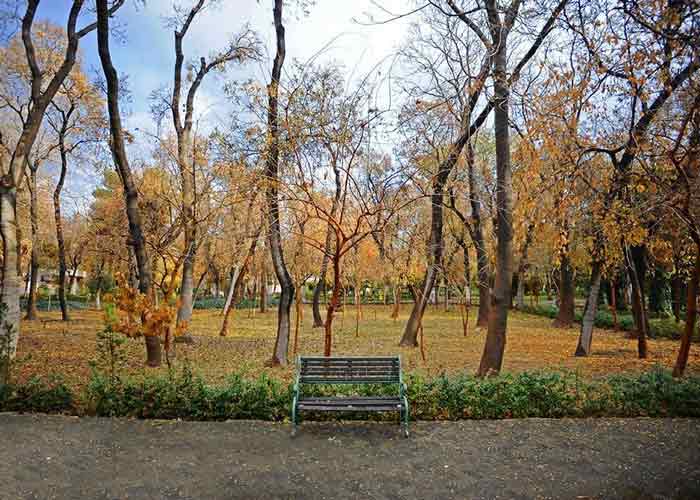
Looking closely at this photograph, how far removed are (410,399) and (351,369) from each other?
0.79 meters

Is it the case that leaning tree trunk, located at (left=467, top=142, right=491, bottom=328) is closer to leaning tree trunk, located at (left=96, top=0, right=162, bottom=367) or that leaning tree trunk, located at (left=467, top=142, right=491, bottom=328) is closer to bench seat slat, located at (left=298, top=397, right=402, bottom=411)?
bench seat slat, located at (left=298, top=397, right=402, bottom=411)

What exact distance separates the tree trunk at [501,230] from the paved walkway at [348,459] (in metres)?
2.51

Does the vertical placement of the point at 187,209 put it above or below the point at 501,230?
above

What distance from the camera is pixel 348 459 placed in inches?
187

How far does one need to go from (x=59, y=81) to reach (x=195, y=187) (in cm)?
394

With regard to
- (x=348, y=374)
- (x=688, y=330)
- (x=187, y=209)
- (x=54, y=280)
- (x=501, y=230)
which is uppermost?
(x=187, y=209)

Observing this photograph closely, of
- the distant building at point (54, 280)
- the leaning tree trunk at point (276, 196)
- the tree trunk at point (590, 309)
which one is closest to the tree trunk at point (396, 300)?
the tree trunk at point (590, 309)

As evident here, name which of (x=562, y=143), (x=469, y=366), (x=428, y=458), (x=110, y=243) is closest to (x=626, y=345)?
(x=469, y=366)

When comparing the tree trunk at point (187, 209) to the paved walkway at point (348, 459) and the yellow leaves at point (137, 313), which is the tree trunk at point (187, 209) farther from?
the paved walkway at point (348, 459)

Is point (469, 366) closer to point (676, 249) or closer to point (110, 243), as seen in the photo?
point (676, 249)

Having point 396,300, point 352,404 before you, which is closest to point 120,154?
point 352,404

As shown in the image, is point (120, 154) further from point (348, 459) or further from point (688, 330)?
point (688, 330)

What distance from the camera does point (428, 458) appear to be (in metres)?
4.77

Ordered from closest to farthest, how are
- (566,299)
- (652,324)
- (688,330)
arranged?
(688,330) < (652,324) < (566,299)
